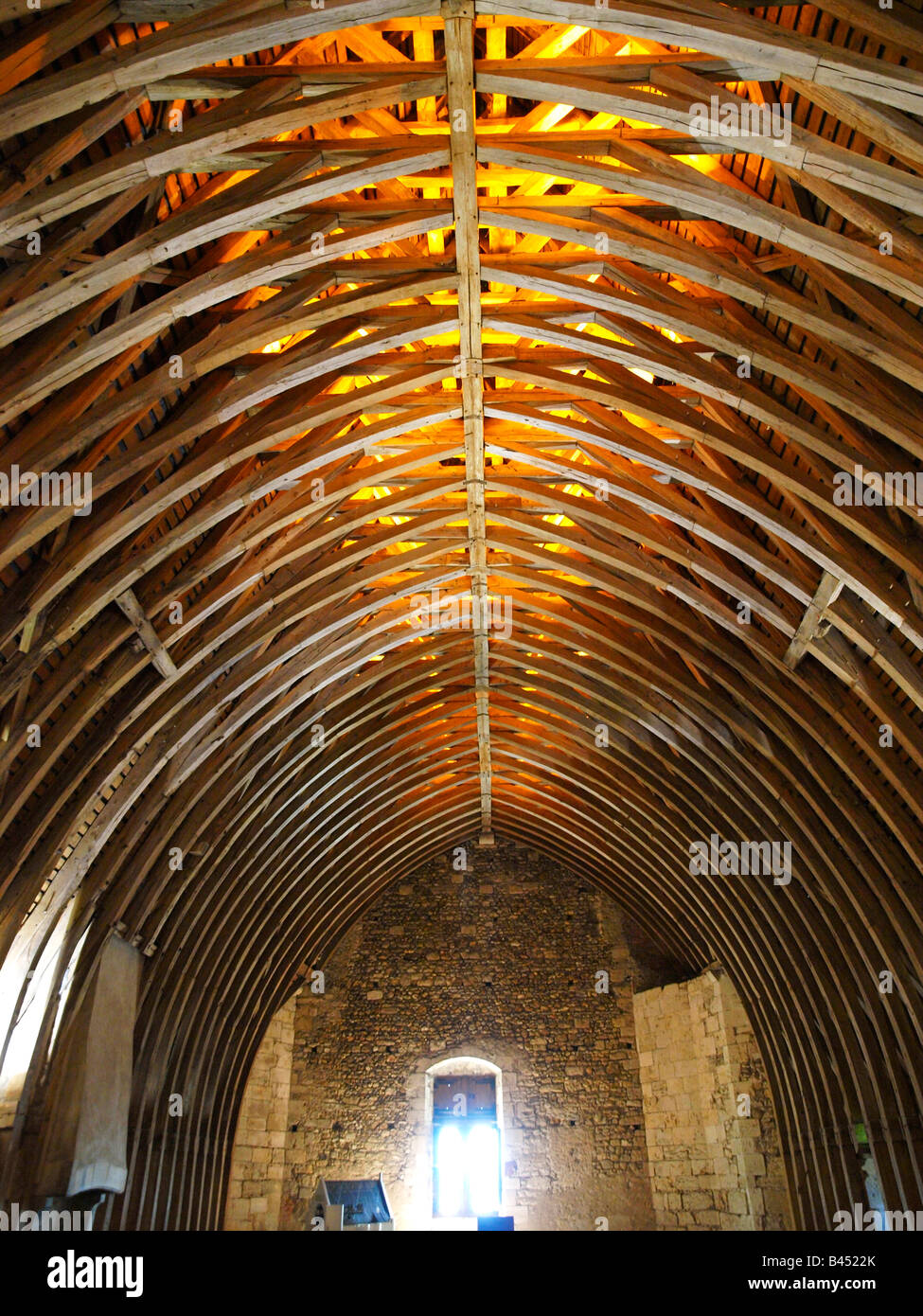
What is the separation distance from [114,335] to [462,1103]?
12870 mm

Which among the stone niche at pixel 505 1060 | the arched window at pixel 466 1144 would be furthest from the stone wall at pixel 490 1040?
the arched window at pixel 466 1144

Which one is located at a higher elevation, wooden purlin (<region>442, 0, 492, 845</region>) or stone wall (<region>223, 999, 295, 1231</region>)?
wooden purlin (<region>442, 0, 492, 845</region>)

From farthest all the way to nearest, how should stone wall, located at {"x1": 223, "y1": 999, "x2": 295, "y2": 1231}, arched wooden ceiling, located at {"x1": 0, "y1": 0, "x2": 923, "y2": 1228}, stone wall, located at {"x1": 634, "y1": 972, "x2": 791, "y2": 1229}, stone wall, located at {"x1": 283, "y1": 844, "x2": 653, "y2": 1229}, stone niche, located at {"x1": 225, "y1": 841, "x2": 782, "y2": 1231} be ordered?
stone wall, located at {"x1": 283, "y1": 844, "x2": 653, "y2": 1229} → stone niche, located at {"x1": 225, "y1": 841, "x2": 782, "y2": 1231} → stone wall, located at {"x1": 223, "y1": 999, "x2": 295, "y2": 1231} → stone wall, located at {"x1": 634, "y1": 972, "x2": 791, "y2": 1229} → arched wooden ceiling, located at {"x1": 0, "y1": 0, "x2": 923, "y2": 1228}

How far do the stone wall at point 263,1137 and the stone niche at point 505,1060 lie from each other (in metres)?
0.02

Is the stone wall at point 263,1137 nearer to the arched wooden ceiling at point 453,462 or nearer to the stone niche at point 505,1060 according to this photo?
the stone niche at point 505,1060

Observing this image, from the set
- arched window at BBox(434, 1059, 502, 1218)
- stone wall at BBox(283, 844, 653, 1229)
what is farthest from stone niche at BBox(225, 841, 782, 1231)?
arched window at BBox(434, 1059, 502, 1218)

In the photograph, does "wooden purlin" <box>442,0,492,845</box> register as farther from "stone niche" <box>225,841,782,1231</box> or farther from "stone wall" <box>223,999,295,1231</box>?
"stone wall" <box>223,999,295,1231</box>

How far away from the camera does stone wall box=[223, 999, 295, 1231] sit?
1326 centimetres

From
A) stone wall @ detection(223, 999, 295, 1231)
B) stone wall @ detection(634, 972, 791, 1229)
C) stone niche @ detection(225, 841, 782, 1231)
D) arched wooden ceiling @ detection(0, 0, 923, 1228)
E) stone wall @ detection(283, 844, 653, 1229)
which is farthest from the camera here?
stone wall @ detection(283, 844, 653, 1229)

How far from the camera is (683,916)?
1321cm

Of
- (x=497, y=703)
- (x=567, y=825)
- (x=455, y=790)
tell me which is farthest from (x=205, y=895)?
(x=567, y=825)

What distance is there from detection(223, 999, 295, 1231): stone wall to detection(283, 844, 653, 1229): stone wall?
237 millimetres

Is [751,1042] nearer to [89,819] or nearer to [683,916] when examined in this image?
[683,916]

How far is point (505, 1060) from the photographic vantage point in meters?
14.9
